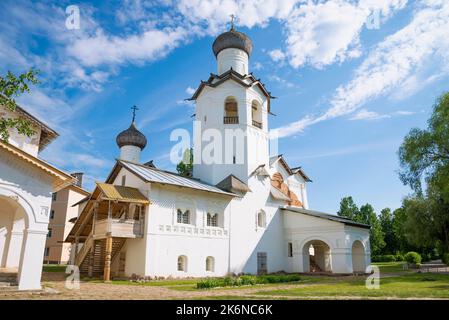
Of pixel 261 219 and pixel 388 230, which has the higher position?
Answer: pixel 388 230

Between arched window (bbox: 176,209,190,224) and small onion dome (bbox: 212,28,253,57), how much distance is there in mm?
14739

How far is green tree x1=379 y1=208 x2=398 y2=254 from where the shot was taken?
6018 cm

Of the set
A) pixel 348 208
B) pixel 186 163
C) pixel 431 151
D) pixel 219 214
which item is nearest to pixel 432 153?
pixel 431 151

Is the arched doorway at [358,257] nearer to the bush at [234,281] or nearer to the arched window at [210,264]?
the bush at [234,281]

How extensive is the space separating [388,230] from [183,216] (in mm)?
51604

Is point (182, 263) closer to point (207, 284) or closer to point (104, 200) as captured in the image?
point (104, 200)

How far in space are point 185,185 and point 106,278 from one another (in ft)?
21.9

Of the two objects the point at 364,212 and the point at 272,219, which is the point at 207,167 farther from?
the point at 364,212

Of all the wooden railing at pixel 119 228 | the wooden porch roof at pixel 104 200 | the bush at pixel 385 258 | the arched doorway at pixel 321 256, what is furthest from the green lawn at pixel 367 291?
the bush at pixel 385 258

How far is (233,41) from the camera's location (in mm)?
28844

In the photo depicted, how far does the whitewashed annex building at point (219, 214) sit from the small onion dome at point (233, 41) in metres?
0.08

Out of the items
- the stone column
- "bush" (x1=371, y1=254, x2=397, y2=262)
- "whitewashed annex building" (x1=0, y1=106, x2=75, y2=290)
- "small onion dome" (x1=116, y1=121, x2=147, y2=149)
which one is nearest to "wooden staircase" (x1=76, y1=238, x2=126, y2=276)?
"whitewashed annex building" (x1=0, y1=106, x2=75, y2=290)

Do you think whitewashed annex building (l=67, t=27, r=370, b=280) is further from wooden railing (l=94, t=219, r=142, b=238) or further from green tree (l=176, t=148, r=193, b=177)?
green tree (l=176, t=148, r=193, b=177)

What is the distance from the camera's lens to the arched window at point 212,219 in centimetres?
2294
